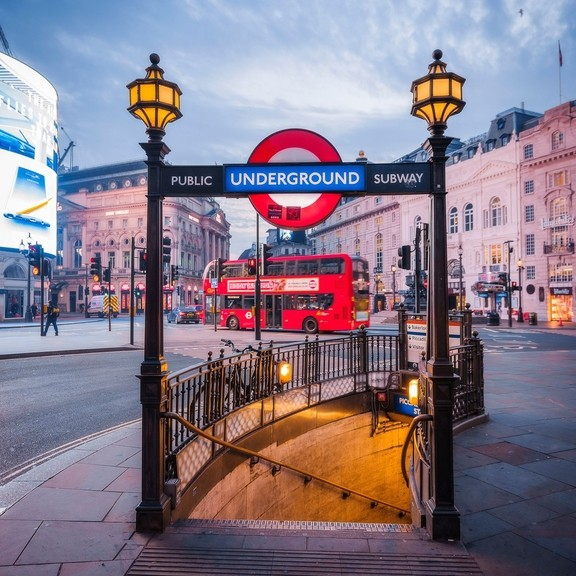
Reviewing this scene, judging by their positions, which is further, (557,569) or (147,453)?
(147,453)

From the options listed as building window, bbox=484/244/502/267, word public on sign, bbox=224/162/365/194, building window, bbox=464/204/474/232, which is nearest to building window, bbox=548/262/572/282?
building window, bbox=484/244/502/267

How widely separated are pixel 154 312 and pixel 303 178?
1.81 m

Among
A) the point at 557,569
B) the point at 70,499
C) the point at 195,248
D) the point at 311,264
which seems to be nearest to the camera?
the point at 557,569

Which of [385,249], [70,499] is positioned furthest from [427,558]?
[385,249]

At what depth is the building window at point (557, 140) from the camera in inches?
1604

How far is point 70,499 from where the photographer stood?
4.11 meters

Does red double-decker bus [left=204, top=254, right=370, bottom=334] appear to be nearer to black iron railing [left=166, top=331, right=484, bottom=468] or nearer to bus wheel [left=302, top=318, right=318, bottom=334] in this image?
bus wheel [left=302, top=318, right=318, bottom=334]

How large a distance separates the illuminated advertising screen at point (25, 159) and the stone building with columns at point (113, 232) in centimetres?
3064

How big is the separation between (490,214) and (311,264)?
32668 mm

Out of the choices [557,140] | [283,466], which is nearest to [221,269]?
[283,466]


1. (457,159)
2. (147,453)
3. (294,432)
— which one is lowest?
(294,432)

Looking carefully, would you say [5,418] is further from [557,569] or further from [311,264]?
[311,264]

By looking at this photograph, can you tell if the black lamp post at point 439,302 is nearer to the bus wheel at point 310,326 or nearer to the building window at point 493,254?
the bus wheel at point 310,326

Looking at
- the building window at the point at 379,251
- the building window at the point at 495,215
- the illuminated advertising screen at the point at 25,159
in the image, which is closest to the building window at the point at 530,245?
the building window at the point at 495,215
